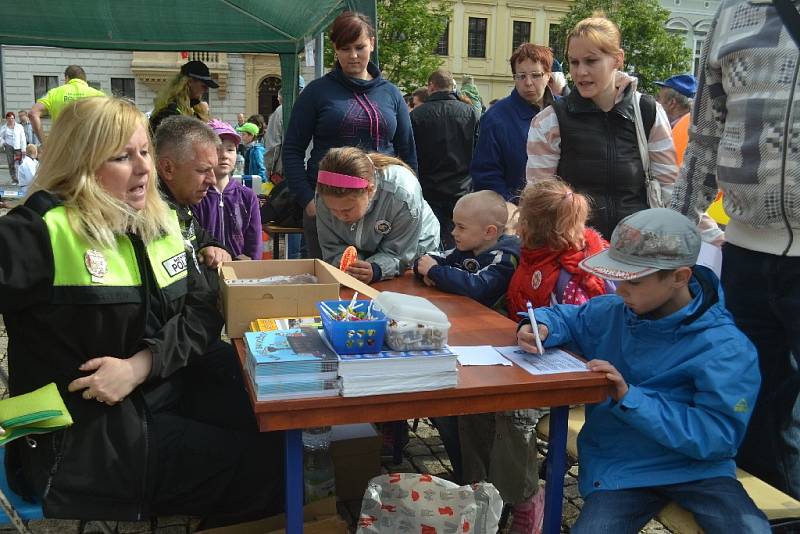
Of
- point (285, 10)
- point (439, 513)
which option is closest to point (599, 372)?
point (439, 513)

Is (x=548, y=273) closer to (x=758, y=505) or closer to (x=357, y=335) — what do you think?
(x=758, y=505)

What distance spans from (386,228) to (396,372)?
1629 mm

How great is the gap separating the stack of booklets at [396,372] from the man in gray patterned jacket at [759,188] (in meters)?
1.03

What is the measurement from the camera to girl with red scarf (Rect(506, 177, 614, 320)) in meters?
2.59

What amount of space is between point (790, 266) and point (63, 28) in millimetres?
6987

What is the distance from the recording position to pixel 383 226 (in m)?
3.30

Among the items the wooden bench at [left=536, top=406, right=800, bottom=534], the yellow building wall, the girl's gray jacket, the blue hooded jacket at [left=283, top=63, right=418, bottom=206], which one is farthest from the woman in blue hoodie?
the yellow building wall

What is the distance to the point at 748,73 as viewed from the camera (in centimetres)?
207

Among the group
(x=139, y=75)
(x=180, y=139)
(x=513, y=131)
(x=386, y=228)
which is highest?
(x=139, y=75)

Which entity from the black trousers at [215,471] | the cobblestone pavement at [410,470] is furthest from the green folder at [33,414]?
the cobblestone pavement at [410,470]

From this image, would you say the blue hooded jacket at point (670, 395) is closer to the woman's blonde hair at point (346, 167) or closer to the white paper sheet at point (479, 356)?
the white paper sheet at point (479, 356)

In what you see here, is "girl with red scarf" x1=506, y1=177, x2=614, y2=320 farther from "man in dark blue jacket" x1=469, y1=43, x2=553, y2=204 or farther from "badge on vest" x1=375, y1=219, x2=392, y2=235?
"man in dark blue jacket" x1=469, y1=43, x2=553, y2=204

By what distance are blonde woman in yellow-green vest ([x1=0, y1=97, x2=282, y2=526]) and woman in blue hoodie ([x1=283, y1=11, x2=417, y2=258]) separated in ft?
6.27

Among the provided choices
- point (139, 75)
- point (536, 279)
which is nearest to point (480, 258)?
point (536, 279)
